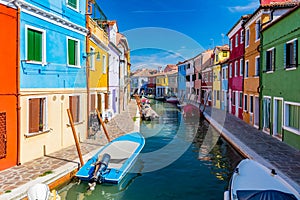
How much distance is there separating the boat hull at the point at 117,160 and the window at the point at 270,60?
339 inches

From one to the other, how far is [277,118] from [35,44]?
12.6 meters

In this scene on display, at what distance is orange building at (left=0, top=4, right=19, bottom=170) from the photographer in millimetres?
8883

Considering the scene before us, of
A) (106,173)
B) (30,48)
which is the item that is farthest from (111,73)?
(106,173)

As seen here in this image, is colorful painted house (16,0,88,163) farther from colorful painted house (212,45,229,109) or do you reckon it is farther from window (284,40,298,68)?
colorful painted house (212,45,229,109)

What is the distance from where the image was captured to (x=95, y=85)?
57.0 ft

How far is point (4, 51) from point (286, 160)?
11.0m

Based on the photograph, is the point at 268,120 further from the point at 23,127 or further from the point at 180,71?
the point at 180,71

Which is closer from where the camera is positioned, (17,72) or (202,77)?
(17,72)

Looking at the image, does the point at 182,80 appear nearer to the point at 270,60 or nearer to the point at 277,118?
the point at 270,60

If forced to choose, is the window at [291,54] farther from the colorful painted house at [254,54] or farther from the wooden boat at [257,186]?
the wooden boat at [257,186]

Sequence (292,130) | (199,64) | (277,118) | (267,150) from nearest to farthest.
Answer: (267,150)
(292,130)
(277,118)
(199,64)

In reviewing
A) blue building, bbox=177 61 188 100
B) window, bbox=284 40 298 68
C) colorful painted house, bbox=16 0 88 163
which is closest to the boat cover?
colorful painted house, bbox=16 0 88 163

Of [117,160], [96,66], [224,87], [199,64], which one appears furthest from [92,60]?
[199,64]

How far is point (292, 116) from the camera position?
12680 mm
